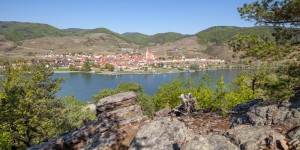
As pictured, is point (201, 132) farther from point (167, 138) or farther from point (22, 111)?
point (22, 111)

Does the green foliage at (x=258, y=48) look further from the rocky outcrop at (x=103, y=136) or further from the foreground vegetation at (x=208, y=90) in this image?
the rocky outcrop at (x=103, y=136)

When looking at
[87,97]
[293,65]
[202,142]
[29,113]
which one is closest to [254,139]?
[202,142]

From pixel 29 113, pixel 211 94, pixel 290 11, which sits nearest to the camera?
pixel 290 11

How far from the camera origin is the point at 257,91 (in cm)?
2633

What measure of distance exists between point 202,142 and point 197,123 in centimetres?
616

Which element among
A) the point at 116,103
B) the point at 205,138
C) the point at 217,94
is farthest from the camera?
the point at 217,94

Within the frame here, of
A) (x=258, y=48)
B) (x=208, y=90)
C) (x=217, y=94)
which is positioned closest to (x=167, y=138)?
(x=258, y=48)

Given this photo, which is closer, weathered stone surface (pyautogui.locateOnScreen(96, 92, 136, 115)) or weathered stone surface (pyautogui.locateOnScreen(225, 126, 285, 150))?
weathered stone surface (pyautogui.locateOnScreen(225, 126, 285, 150))

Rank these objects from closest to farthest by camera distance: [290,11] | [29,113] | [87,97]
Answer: [290,11] < [29,113] < [87,97]

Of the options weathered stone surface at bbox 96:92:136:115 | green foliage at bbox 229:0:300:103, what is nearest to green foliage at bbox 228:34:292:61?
green foliage at bbox 229:0:300:103

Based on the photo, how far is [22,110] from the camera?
18.8 meters

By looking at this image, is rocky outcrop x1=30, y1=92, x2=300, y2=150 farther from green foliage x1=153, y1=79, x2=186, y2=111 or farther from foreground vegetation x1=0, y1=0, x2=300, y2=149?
green foliage x1=153, y1=79, x2=186, y2=111

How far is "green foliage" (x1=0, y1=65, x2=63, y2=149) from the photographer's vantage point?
1819 centimetres

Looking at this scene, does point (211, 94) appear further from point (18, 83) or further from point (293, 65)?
point (18, 83)
